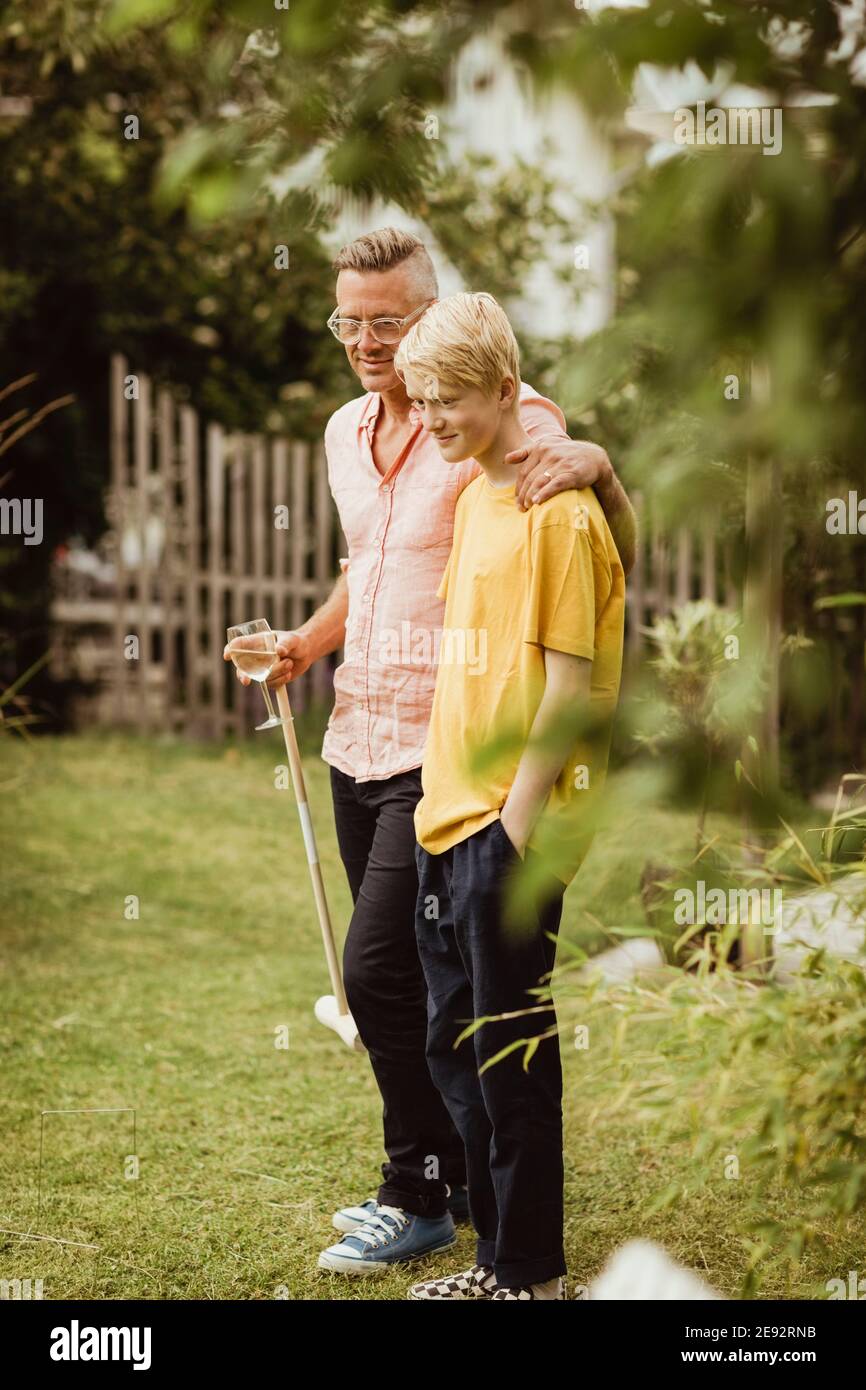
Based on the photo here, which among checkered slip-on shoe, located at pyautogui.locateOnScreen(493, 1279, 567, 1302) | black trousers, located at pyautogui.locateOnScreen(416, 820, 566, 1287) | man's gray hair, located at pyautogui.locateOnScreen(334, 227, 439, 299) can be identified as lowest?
checkered slip-on shoe, located at pyautogui.locateOnScreen(493, 1279, 567, 1302)

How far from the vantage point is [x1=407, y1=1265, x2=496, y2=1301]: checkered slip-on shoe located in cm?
262

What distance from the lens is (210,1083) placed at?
160 inches

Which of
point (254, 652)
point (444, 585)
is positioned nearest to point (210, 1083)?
point (254, 652)

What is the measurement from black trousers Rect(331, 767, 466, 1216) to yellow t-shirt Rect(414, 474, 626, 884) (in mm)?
232

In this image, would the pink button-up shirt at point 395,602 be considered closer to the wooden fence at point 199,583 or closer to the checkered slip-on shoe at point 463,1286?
the checkered slip-on shoe at point 463,1286

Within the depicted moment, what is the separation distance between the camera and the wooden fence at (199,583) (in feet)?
29.4

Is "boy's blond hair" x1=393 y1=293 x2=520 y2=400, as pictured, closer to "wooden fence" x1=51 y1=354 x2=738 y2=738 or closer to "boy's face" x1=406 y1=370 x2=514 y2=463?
"boy's face" x1=406 y1=370 x2=514 y2=463

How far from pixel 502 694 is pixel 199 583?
276 inches

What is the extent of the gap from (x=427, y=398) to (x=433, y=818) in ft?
2.18

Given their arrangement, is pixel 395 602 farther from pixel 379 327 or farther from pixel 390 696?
pixel 379 327

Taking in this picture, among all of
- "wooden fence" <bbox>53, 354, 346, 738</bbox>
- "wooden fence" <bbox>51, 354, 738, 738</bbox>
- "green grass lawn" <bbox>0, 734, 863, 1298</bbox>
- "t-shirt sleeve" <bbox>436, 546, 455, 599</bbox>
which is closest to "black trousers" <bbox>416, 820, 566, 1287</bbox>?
"green grass lawn" <bbox>0, 734, 863, 1298</bbox>

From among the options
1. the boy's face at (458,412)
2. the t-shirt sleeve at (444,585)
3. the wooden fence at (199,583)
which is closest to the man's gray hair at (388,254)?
the boy's face at (458,412)

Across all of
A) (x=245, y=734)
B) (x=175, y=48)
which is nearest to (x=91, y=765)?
(x=245, y=734)

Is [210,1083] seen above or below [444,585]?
below
